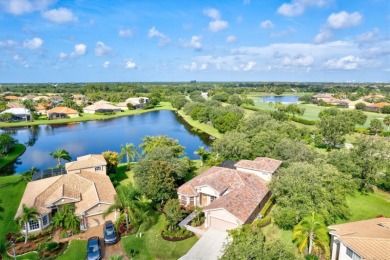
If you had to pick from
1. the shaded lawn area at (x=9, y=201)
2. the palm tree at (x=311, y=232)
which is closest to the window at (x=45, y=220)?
the shaded lawn area at (x=9, y=201)

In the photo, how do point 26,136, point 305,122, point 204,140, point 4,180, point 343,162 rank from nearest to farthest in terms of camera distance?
1. point 343,162
2. point 4,180
3. point 204,140
4. point 26,136
5. point 305,122

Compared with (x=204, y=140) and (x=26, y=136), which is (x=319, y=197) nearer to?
(x=204, y=140)

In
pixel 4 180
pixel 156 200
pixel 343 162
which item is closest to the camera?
pixel 156 200

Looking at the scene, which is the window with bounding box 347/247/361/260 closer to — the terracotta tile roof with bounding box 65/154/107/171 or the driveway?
the driveway

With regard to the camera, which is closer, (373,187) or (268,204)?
(268,204)

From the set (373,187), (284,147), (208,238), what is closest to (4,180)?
(208,238)

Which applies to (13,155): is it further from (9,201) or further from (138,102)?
(138,102)

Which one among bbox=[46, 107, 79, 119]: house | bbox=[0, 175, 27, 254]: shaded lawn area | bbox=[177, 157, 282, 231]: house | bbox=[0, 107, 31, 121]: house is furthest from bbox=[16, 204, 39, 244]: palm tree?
bbox=[0, 107, 31, 121]: house

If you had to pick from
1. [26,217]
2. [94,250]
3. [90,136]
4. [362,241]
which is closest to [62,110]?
[90,136]
